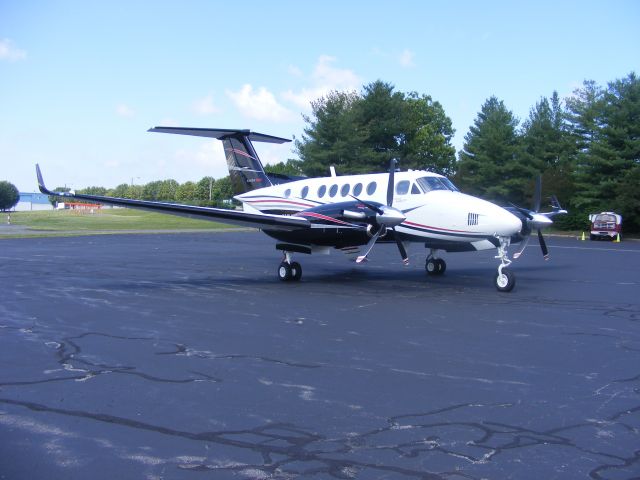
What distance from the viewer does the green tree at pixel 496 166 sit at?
194 ft

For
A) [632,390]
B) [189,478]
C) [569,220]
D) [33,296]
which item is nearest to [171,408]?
[189,478]

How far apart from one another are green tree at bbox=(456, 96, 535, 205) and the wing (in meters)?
Result: 42.6

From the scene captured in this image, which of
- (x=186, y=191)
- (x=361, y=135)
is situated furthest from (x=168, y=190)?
(x=361, y=135)

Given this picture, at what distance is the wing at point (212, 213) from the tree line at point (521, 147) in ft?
122

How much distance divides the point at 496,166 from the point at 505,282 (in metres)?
49.2

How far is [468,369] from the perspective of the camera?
23.9 ft

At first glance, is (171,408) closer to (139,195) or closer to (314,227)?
(314,227)

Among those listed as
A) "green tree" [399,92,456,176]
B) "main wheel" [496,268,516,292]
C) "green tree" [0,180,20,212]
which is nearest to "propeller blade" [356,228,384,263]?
"main wheel" [496,268,516,292]

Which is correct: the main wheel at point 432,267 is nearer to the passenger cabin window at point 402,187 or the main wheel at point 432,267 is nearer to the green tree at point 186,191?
the passenger cabin window at point 402,187

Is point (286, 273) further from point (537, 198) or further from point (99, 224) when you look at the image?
point (99, 224)

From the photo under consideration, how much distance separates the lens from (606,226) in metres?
42.1

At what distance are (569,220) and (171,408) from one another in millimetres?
52811

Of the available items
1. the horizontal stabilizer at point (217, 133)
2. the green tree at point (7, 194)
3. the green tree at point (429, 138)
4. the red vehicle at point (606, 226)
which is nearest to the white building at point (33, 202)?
the green tree at point (7, 194)

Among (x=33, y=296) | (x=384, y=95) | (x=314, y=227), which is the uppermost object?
(x=384, y=95)
